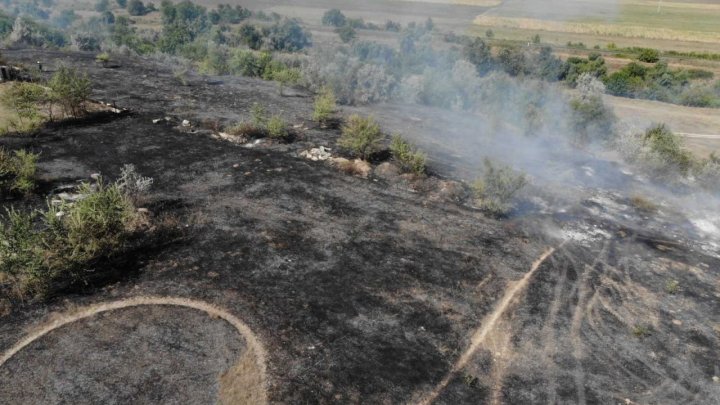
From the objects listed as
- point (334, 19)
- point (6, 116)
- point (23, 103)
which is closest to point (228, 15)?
point (334, 19)

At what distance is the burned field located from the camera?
31.7ft

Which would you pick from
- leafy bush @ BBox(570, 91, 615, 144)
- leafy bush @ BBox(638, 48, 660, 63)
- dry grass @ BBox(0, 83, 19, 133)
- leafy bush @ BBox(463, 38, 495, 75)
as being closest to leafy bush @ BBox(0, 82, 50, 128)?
dry grass @ BBox(0, 83, 19, 133)

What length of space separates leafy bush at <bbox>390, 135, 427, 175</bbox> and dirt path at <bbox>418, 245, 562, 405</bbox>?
19.2 ft

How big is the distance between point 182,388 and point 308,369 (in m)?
2.28

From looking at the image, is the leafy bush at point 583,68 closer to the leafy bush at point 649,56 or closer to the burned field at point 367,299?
the leafy bush at point 649,56

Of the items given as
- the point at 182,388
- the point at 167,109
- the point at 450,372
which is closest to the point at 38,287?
the point at 182,388

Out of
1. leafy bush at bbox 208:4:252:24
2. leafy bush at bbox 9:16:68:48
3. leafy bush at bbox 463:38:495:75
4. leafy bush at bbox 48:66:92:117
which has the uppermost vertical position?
leafy bush at bbox 208:4:252:24

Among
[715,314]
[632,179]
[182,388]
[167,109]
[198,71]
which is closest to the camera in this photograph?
[182,388]

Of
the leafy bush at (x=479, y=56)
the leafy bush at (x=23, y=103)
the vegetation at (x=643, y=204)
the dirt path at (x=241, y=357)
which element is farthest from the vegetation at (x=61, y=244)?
the leafy bush at (x=479, y=56)

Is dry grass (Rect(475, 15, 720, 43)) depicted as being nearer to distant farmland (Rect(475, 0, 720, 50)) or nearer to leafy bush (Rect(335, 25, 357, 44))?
distant farmland (Rect(475, 0, 720, 50))

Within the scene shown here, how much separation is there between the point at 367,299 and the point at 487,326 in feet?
9.05

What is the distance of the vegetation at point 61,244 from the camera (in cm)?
1133

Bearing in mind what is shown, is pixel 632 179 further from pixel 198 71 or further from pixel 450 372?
pixel 198 71

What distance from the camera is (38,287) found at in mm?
11414
